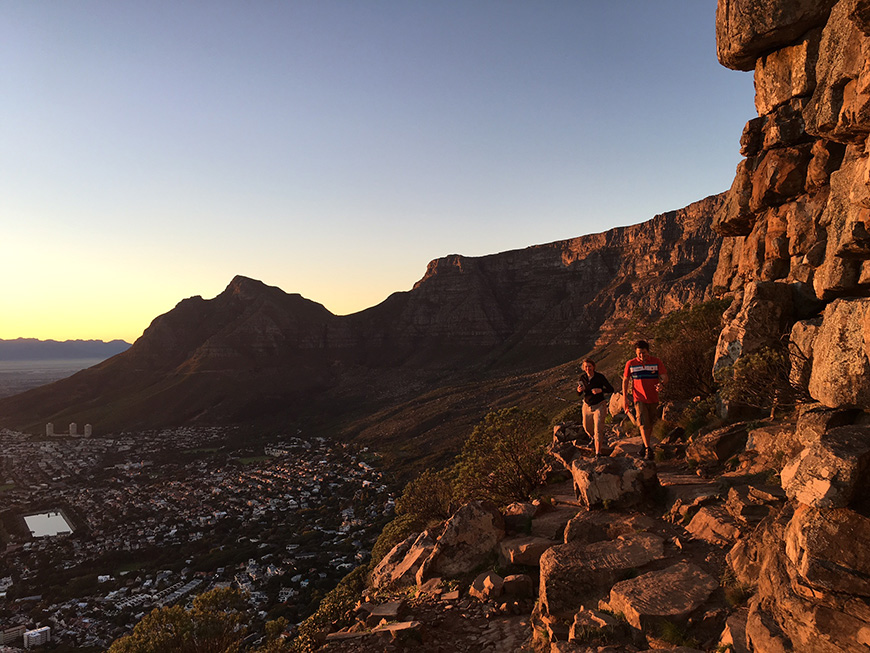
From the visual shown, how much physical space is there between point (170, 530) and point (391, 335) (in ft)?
420

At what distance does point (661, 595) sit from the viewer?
22.6 ft

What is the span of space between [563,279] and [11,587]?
6237 inches

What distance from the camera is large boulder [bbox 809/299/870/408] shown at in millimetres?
7855

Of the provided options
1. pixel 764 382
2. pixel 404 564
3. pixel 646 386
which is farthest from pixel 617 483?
pixel 404 564

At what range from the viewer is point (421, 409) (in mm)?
105500

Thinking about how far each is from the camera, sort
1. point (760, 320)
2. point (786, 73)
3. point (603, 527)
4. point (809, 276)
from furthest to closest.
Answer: point (786, 73), point (809, 276), point (760, 320), point (603, 527)

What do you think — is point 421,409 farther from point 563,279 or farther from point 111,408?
point 111,408

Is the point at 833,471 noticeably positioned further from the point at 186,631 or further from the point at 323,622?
the point at 186,631

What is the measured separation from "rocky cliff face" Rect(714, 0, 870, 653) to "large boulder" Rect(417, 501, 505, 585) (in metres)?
5.43

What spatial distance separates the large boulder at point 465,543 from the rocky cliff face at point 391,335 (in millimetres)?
109496

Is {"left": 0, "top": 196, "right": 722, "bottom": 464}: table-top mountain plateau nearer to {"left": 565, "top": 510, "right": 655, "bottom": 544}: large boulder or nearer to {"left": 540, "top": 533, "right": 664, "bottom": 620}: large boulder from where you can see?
{"left": 565, "top": 510, "right": 655, "bottom": 544}: large boulder

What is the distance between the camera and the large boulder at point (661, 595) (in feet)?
21.3

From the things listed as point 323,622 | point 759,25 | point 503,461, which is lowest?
point 323,622

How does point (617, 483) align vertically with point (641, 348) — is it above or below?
below
